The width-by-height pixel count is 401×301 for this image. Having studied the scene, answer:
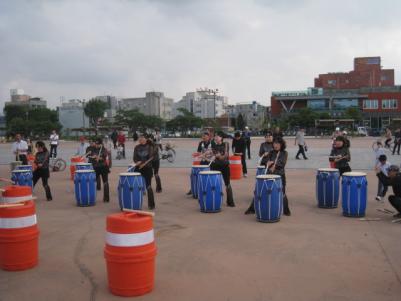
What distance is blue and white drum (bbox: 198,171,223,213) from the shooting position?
992cm

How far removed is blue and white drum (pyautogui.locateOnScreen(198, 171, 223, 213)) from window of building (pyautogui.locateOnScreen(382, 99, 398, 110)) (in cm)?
8919

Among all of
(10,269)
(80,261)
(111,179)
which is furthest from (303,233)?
(111,179)

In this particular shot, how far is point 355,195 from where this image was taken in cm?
922

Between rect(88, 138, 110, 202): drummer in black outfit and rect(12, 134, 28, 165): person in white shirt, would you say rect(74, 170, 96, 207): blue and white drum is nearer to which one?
rect(88, 138, 110, 202): drummer in black outfit

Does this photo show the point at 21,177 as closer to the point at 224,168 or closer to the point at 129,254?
the point at 224,168

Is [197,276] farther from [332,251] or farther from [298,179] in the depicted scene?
[298,179]

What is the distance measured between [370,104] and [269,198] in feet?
297

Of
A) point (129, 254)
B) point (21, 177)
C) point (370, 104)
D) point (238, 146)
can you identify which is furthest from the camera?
point (370, 104)

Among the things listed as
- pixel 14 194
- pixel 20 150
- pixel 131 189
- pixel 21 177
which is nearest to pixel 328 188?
pixel 131 189

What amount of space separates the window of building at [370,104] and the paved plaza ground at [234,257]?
87.2m

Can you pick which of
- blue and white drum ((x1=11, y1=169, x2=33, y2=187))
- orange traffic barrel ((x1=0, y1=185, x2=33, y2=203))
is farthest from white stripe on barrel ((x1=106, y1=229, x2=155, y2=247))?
blue and white drum ((x1=11, y1=169, x2=33, y2=187))

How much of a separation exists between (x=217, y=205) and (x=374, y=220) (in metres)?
3.23

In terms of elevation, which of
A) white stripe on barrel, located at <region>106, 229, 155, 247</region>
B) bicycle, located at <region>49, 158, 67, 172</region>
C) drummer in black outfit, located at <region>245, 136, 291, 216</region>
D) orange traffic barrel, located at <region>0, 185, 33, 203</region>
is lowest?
bicycle, located at <region>49, 158, 67, 172</region>

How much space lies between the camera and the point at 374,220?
29.3 feet
